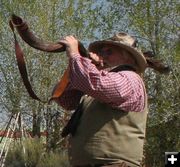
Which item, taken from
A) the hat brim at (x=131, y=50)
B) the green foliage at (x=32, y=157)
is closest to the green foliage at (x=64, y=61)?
the green foliage at (x=32, y=157)

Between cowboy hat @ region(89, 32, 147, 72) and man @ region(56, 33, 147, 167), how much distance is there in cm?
1

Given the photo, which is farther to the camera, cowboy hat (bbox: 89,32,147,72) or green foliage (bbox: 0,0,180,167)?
green foliage (bbox: 0,0,180,167)

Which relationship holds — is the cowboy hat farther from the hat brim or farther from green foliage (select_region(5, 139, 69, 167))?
green foliage (select_region(5, 139, 69, 167))

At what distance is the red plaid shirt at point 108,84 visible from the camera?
2.58 meters

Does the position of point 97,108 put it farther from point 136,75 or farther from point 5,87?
point 5,87

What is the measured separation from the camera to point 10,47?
803 inches

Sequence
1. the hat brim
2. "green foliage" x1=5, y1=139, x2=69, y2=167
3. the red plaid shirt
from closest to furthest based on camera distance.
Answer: the red plaid shirt, the hat brim, "green foliage" x1=5, y1=139, x2=69, y2=167

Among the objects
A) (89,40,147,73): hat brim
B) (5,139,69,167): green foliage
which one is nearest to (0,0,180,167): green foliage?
(5,139,69,167): green foliage

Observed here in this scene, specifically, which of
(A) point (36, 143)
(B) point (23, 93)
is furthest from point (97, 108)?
(B) point (23, 93)

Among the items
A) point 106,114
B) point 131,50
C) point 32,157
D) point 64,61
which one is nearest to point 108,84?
point 106,114

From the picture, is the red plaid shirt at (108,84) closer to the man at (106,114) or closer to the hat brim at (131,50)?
the man at (106,114)

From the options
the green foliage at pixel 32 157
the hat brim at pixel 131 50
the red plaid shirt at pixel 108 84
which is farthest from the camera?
the green foliage at pixel 32 157

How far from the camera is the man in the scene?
8.52 feet

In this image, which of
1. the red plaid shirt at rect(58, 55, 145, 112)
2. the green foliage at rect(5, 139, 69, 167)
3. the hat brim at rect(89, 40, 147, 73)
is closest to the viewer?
the red plaid shirt at rect(58, 55, 145, 112)
